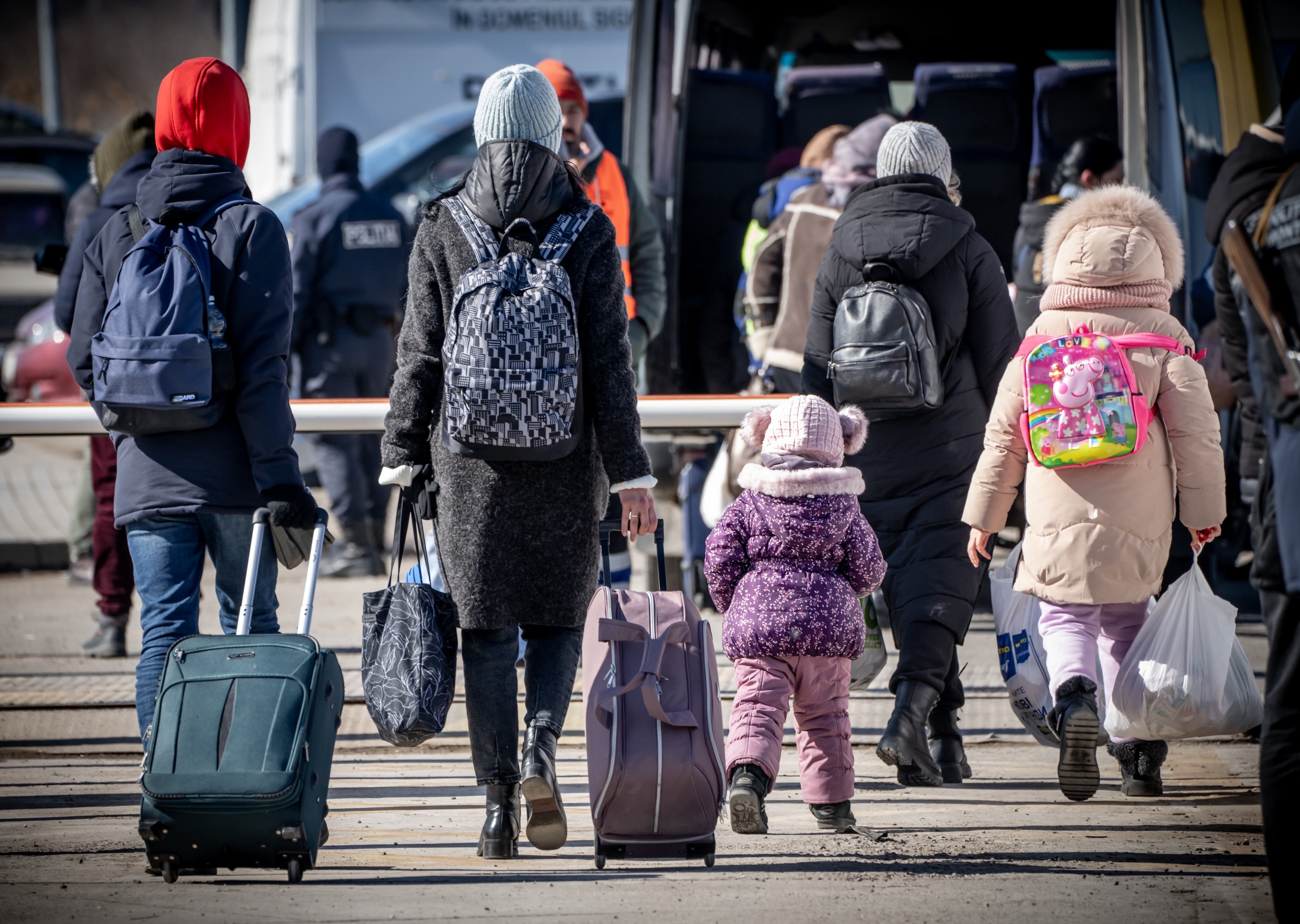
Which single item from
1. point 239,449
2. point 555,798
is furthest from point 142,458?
point 555,798

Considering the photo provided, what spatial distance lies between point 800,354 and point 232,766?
2.96 meters

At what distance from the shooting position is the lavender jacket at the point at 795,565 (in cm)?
415

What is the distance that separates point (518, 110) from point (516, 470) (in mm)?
823

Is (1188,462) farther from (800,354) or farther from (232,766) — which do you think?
(232,766)

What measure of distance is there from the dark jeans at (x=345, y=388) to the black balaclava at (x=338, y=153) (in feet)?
2.54

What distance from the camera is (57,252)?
577cm

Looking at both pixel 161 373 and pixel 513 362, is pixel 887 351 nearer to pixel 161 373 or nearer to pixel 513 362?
pixel 513 362

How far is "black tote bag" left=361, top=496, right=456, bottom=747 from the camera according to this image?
12.7ft

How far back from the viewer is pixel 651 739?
3801 mm

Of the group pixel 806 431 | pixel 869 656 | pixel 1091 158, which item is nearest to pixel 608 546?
pixel 806 431

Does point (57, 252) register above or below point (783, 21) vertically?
below

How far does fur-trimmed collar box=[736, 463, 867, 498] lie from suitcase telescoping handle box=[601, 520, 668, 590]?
0.27 meters

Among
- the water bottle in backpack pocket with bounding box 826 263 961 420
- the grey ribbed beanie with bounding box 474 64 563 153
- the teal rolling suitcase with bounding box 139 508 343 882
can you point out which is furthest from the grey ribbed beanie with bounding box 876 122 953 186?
the teal rolling suitcase with bounding box 139 508 343 882

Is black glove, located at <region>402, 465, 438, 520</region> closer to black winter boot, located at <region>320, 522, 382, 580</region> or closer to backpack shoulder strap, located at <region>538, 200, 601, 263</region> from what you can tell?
backpack shoulder strap, located at <region>538, 200, 601, 263</region>
